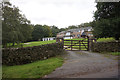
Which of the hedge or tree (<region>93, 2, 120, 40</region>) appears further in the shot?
tree (<region>93, 2, 120, 40</region>)

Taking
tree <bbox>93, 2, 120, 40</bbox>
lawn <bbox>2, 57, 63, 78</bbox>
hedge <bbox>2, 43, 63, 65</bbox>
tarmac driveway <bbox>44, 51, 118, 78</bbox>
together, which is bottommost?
lawn <bbox>2, 57, 63, 78</bbox>

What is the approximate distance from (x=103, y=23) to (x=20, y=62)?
11.6 meters

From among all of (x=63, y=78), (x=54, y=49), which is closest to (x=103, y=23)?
(x=54, y=49)

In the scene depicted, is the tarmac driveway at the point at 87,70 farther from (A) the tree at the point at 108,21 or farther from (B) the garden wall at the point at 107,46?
(A) the tree at the point at 108,21

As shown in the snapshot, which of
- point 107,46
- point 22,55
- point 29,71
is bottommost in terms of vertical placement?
→ point 29,71

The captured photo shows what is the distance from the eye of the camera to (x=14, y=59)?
24.4 feet

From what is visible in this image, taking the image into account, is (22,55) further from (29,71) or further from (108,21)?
(108,21)

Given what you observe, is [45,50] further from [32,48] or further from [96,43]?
[96,43]

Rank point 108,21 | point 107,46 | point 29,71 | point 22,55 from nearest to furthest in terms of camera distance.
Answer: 1. point 29,71
2. point 22,55
3. point 107,46
4. point 108,21

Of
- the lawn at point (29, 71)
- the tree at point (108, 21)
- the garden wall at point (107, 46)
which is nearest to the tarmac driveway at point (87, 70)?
the lawn at point (29, 71)

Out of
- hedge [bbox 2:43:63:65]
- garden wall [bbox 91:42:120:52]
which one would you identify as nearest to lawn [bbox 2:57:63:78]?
hedge [bbox 2:43:63:65]

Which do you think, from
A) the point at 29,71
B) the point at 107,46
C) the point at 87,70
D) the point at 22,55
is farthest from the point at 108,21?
the point at 29,71

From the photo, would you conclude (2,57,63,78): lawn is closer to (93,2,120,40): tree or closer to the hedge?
the hedge

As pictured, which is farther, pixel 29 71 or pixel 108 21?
pixel 108 21
